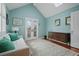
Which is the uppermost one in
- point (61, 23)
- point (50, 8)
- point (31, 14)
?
point (50, 8)

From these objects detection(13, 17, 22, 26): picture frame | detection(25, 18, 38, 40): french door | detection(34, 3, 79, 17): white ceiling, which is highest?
detection(34, 3, 79, 17): white ceiling

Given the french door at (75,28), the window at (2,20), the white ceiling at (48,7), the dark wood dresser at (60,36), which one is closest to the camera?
the white ceiling at (48,7)

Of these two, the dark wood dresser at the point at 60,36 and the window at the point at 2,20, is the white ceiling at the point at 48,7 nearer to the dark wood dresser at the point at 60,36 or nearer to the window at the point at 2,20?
the window at the point at 2,20

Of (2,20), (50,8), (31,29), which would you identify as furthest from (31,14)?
(2,20)

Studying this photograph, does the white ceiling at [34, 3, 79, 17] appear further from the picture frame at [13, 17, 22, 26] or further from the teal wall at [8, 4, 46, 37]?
the picture frame at [13, 17, 22, 26]

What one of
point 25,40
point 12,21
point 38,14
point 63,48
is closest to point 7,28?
point 12,21

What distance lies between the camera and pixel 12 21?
8.37 ft

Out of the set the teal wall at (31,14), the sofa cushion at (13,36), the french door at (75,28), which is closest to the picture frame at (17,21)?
the teal wall at (31,14)

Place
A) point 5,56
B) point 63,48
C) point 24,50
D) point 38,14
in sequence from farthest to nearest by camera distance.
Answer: point 63,48, point 38,14, point 24,50, point 5,56

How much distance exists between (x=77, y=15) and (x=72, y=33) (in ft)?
1.55

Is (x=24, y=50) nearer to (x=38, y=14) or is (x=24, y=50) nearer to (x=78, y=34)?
(x=38, y=14)

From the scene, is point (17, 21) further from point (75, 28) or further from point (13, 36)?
point (75, 28)

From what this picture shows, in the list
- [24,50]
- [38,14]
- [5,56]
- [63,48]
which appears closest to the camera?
[5,56]

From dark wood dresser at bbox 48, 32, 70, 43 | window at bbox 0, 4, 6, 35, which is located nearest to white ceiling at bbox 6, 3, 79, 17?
window at bbox 0, 4, 6, 35
